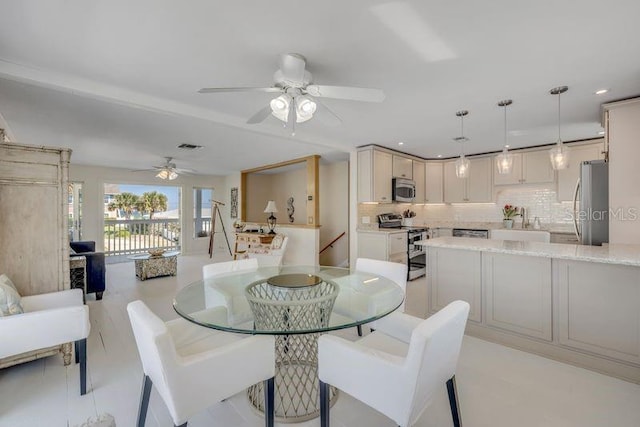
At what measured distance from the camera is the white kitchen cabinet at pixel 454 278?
9.14 ft

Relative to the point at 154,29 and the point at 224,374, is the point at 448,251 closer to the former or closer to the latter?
the point at 224,374

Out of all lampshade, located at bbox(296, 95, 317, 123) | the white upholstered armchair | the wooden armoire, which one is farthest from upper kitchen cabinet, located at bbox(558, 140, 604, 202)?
the wooden armoire

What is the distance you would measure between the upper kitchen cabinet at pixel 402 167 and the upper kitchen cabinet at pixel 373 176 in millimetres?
Result: 263

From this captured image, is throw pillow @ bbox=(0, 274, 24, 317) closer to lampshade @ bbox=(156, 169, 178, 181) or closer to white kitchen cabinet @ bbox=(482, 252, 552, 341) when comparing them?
white kitchen cabinet @ bbox=(482, 252, 552, 341)

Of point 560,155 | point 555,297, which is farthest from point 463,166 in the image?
point 555,297

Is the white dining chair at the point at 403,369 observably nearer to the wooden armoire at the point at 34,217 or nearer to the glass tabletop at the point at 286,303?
the glass tabletop at the point at 286,303

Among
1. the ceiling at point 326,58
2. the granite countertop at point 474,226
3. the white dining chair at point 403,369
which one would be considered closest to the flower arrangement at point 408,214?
the granite countertop at point 474,226

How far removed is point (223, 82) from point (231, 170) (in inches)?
212

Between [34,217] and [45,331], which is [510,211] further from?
[34,217]

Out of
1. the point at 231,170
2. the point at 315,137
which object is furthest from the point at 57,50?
the point at 231,170

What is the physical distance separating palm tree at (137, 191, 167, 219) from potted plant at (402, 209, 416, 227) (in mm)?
6682

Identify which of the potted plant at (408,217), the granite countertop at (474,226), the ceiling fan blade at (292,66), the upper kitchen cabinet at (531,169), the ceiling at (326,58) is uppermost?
the ceiling at (326,58)

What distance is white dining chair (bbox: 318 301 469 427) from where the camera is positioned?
1172 millimetres

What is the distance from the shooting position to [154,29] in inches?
69.6
